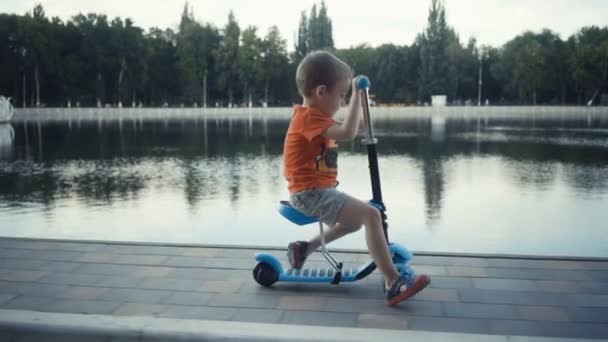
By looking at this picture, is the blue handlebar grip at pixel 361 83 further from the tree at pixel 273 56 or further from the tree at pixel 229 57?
the tree at pixel 273 56

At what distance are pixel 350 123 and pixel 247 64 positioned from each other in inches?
2803

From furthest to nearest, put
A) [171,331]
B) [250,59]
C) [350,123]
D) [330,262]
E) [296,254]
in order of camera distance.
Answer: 1. [250,59]
2. [296,254]
3. [330,262]
4. [350,123]
5. [171,331]

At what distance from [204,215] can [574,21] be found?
7558 centimetres

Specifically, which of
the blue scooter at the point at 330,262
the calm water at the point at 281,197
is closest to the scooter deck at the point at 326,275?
the blue scooter at the point at 330,262

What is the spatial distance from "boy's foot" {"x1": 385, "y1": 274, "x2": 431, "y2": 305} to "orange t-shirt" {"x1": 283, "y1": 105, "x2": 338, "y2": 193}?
68 cm

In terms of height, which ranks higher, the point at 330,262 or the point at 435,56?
the point at 435,56

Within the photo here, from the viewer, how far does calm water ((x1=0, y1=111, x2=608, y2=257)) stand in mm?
6098

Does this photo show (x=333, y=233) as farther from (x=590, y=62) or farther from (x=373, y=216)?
(x=590, y=62)

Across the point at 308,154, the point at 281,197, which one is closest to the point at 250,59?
the point at 281,197

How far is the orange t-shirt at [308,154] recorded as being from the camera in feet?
11.0

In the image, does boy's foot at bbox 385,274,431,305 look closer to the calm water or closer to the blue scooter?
the blue scooter

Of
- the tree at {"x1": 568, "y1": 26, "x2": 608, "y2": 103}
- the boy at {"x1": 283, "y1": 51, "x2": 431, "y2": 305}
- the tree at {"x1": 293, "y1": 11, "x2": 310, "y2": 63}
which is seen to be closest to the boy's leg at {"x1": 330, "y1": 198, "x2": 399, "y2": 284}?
the boy at {"x1": 283, "y1": 51, "x2": 431, "y2": 305}

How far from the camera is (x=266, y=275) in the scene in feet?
11.8

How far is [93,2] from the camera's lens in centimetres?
7319
